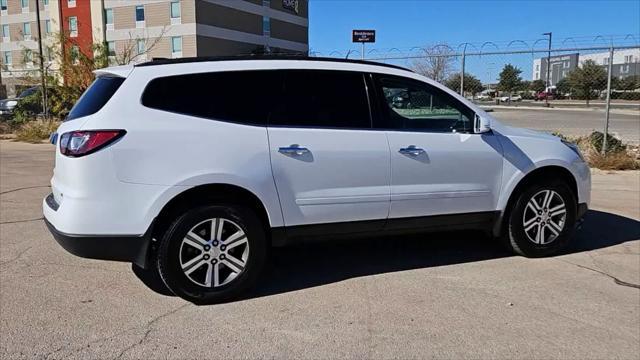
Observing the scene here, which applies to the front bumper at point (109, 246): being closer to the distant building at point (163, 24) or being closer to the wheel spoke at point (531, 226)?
the wheel spoke at point (531, 226)

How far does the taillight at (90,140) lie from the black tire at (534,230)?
3.49m

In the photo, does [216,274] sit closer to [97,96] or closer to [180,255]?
[180,255]

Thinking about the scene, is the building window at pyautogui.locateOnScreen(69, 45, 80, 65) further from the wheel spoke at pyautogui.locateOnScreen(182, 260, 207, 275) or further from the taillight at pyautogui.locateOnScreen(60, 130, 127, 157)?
the wheel spoke at pyautogui.locateOnScreen(182, 260, 207, 275)

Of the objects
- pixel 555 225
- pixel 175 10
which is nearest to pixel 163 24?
pixel 175 10

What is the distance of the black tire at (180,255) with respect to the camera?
4062 mm

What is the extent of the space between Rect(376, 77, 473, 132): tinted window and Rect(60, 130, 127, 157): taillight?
2.16 metres

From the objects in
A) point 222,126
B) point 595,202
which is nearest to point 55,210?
point 222,126

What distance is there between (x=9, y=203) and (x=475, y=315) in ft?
21.1

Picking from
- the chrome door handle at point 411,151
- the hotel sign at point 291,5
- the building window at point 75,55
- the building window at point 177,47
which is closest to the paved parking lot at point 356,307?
the chrome door handle at point 411,151

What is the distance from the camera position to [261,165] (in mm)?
4242

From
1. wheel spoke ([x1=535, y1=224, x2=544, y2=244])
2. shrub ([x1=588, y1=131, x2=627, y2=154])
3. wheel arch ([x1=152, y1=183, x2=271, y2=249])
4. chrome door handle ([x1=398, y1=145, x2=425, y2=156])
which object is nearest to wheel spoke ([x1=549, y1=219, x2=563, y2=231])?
wheel spoke ([x1=535, y1=224, x2=544, y2=244])

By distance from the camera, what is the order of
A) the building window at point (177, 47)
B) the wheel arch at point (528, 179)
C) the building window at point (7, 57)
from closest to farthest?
the wheel arch at point (528, 179) < the building window at point (177, 47) < the building window at point (7, 57)

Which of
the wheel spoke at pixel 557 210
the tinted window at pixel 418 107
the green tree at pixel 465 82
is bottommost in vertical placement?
the wheel spoke at pixel 557 210

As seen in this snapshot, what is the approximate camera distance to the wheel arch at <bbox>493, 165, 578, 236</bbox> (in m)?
5.19
